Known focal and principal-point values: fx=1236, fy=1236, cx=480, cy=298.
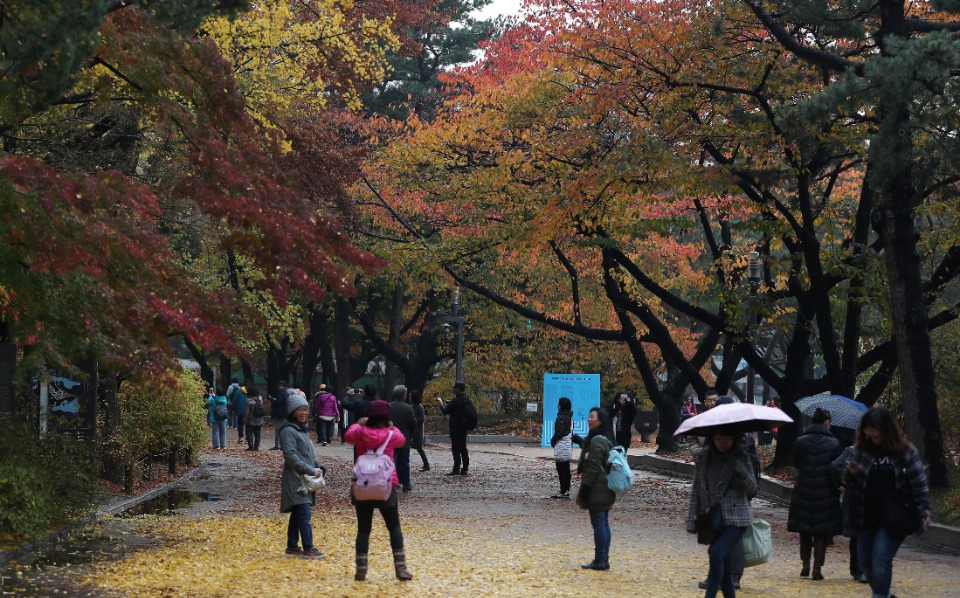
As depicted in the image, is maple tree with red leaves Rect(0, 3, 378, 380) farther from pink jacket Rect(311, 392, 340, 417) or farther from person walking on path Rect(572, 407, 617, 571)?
pink jacket Rect(311, 392, 340, 417)

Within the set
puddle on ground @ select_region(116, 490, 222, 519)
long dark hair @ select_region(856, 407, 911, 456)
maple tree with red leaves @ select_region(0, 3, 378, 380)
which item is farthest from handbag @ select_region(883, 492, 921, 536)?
puddle on ground @ select_region(116, 490, 222, 519)

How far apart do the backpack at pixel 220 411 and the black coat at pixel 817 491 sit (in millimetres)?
22457

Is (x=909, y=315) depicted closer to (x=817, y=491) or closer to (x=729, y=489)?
(x=817, y=491)

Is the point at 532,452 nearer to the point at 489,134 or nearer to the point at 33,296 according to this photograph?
the point at 489,134

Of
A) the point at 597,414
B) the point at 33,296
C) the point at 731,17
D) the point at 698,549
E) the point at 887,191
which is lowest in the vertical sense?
the point at 698,549

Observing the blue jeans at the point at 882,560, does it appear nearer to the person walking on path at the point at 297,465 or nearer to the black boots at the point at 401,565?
the black boots at the point at 401,565

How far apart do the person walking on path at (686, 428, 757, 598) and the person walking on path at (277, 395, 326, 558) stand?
4.30 m

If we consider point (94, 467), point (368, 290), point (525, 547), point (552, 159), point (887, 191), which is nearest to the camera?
point (525, 547)

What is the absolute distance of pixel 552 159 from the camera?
80.3 ft

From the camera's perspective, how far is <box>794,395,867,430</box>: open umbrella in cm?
1396

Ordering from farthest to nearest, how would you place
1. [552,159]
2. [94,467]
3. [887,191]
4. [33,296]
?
1. [552,159]
2. [887,191]
3. [94,467]
4. [33,296]

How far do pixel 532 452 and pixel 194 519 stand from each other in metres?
21.6

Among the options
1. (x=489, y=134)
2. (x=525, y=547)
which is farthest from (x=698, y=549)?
(x=489, y=134)

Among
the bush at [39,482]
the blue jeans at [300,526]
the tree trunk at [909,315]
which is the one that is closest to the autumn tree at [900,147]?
the tree trunk at [909,315]
